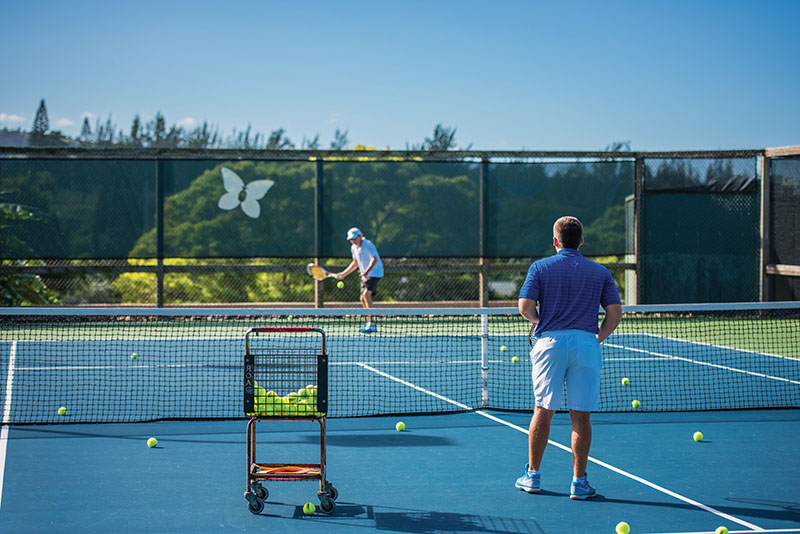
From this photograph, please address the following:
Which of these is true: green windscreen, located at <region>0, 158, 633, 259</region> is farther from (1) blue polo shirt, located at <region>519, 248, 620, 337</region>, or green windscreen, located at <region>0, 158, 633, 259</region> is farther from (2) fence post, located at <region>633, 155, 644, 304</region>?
(1) blue polo shirt, located at <region>519, 248, 620, 337</region>

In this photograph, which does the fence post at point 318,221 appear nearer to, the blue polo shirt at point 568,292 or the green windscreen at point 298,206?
the green windscreen at point 298,206

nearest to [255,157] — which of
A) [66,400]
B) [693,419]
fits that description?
[66,400]

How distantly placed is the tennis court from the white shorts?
0.52m

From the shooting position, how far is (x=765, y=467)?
214 inches

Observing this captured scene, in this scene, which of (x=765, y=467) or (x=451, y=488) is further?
(x=765, y=467)

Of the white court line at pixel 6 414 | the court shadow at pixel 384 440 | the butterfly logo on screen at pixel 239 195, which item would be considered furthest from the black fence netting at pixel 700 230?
the white court line at pixel 6 414

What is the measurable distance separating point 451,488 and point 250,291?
10406 millimetres

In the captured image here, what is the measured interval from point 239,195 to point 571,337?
1065 centimetres

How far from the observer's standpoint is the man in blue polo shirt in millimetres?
4633

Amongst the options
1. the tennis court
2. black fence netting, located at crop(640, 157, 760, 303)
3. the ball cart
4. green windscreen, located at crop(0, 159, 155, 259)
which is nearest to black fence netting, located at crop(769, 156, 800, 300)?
black fence netting, located at crop(640, 157, 760, 303)

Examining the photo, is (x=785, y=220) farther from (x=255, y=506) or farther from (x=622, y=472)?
(x=255, y=506)

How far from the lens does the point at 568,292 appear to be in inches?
185

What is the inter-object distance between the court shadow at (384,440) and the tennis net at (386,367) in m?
0.63

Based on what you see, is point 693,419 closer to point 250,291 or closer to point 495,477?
point 495,477
